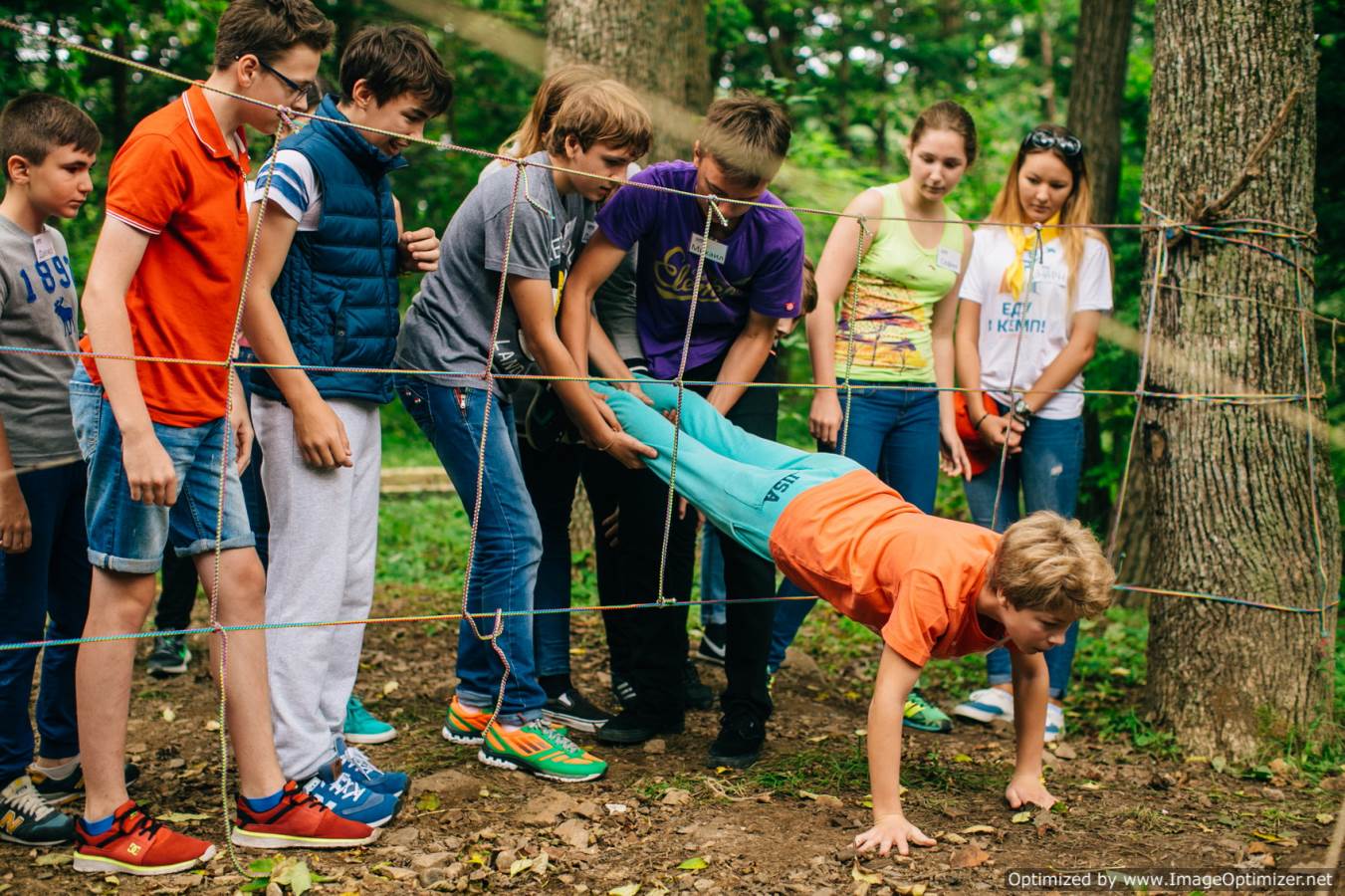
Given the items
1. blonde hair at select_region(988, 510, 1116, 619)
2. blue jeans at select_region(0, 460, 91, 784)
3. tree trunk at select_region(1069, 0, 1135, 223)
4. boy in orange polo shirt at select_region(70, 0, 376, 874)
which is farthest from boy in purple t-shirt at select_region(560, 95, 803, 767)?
tree trunk at select_region(1069, 0, 1135, 223)

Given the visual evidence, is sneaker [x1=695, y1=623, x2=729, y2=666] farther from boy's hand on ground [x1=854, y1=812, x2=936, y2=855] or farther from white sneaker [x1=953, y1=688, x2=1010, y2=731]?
boy's hand on ground [x1=854, y1=812, x2=936, y2=855]

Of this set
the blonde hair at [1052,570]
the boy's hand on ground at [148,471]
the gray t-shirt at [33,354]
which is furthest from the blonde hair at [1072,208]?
the gray t-shirt at [33,354]

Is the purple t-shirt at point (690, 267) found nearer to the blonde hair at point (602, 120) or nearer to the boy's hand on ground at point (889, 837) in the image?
the blonde hair at point (602, 120)

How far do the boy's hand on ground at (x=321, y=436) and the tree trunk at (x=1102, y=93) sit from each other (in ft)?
17.6

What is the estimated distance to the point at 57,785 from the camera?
111 inches

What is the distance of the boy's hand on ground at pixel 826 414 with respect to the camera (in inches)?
135

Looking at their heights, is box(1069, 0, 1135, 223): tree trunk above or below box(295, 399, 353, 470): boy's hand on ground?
above

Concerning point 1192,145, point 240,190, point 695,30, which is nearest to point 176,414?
point 240,190

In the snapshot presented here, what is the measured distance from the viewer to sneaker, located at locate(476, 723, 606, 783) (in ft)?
9.88

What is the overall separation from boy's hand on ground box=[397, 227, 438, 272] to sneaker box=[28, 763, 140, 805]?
145 cm

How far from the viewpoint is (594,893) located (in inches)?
96.0

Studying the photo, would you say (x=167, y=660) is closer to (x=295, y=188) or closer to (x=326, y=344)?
(x=326, y=344)

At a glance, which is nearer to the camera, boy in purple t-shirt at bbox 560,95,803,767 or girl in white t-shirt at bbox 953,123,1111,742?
boy in purple t-shirt at bbox 560,95,803,767

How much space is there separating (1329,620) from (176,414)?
3.30 metres
